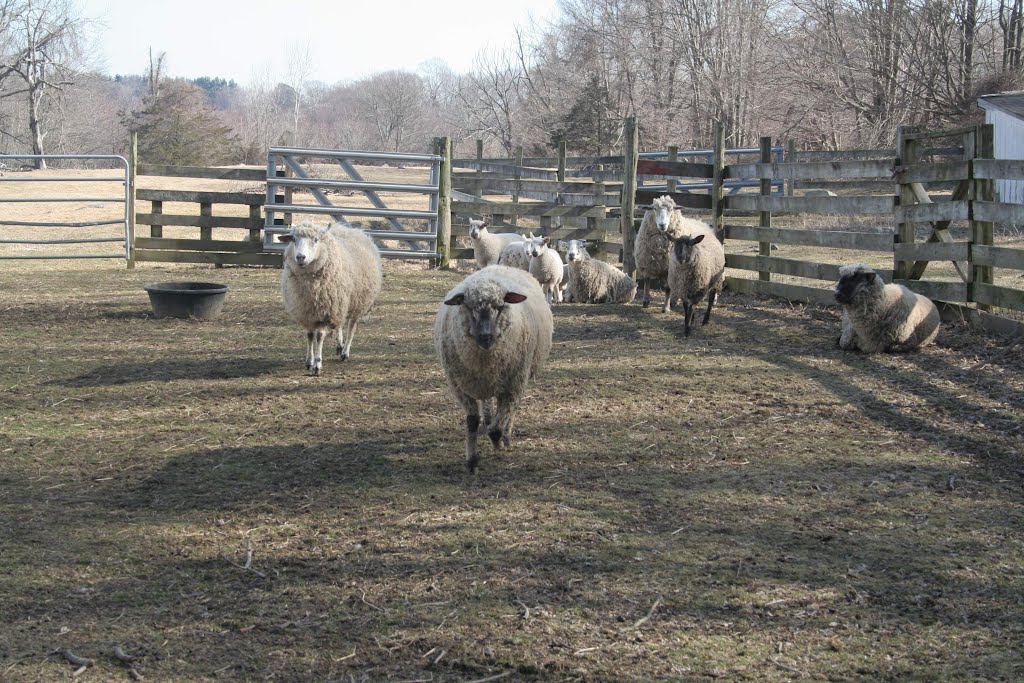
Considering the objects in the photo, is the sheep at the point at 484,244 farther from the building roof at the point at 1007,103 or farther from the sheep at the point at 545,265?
the building roof at the point at 1007,103

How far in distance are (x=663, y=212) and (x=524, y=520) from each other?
Answer: 7.06 meters

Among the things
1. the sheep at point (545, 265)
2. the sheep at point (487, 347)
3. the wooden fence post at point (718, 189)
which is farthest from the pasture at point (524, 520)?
the wooden fence post at point (718, 189)

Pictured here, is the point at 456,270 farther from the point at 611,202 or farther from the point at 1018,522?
the point at 1018,522

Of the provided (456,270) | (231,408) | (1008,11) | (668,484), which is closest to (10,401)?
(231,408)

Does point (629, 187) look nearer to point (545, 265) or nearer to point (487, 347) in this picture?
point (545, 265)

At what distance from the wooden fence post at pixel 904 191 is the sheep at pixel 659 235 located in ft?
7.33

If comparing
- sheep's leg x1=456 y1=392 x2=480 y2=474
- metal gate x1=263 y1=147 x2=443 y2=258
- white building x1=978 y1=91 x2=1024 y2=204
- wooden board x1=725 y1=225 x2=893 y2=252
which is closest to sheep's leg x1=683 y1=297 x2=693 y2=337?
wooden board x1=725 y1=225 x2=893 y2=252

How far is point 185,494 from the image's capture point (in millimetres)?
5090

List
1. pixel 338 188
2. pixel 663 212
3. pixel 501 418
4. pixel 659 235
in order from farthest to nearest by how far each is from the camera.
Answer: pixel 338 188
pixel 659 235
pixel 663 212
pixel 501 418

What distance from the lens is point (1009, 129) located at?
840 inches

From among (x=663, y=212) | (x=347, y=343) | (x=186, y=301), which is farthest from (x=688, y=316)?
(x=186, y=301)

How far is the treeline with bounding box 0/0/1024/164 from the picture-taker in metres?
30.8

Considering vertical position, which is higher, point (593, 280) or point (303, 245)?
point (303, 245)

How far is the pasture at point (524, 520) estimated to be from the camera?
341cm
